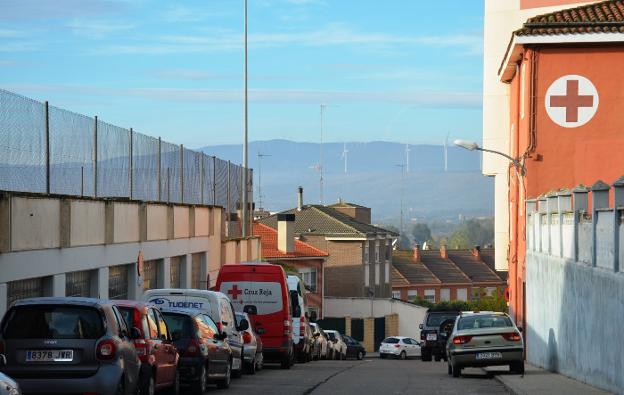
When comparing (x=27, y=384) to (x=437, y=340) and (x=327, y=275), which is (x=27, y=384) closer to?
(x=437, y=340)

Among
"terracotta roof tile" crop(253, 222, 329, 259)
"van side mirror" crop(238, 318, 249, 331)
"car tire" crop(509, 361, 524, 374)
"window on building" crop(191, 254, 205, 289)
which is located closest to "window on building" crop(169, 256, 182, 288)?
"window on building" crop(191, 254, 205, 289)

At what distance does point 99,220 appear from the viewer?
30359 mm

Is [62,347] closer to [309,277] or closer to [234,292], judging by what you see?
[234,292]

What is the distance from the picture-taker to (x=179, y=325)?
69.4 feet

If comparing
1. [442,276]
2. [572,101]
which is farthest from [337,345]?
[442,276]

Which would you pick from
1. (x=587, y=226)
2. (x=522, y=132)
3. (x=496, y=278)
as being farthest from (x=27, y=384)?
(x=496, y=278)

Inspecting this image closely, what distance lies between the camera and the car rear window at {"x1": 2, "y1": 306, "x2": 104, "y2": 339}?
52.1 ft

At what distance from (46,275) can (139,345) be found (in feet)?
28.7

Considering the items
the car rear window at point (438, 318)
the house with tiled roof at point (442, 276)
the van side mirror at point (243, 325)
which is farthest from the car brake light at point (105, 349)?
the house with tiled roof at point (442, 276)

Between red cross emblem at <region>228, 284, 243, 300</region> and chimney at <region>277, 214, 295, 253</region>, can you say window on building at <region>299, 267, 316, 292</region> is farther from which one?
red cross emblem at <region>228, 284, 243, 300</region>

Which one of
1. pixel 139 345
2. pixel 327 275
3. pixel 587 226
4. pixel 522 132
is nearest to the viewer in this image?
pixel 139 345

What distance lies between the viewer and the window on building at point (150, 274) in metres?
36.0

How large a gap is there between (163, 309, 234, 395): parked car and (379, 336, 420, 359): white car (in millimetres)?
49580

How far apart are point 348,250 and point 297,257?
10830 millimetres
